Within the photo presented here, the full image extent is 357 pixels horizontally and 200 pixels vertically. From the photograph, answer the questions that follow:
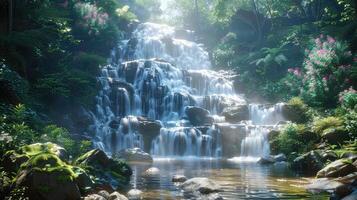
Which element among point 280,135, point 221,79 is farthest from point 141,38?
point 280,135

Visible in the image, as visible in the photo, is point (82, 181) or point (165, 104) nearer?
point (82, 181)

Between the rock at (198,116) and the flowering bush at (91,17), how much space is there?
1090cm

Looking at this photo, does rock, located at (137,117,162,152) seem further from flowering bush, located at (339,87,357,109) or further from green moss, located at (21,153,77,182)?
green moss, located at (21,153,77,182)

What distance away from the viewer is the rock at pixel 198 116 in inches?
1105

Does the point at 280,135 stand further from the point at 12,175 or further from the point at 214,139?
the point at 12,175

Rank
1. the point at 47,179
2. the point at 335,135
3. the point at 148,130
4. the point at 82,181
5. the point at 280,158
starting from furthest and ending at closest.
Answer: the point at 148,130
the point at 280,158
the point at 335,135
the point at 82,181
the point at 47,179

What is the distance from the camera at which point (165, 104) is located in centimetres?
3039

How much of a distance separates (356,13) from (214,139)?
13.1 m

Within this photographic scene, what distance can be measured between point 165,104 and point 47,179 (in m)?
22.6

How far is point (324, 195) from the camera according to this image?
9.96 m

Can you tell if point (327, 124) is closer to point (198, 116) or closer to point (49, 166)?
point (198, 116)

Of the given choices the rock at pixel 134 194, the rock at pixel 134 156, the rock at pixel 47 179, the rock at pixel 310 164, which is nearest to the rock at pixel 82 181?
the rock at pixel 47 179

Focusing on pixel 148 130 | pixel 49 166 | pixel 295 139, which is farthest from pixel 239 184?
pixel 148 130

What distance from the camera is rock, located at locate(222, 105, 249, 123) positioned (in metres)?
27.8
